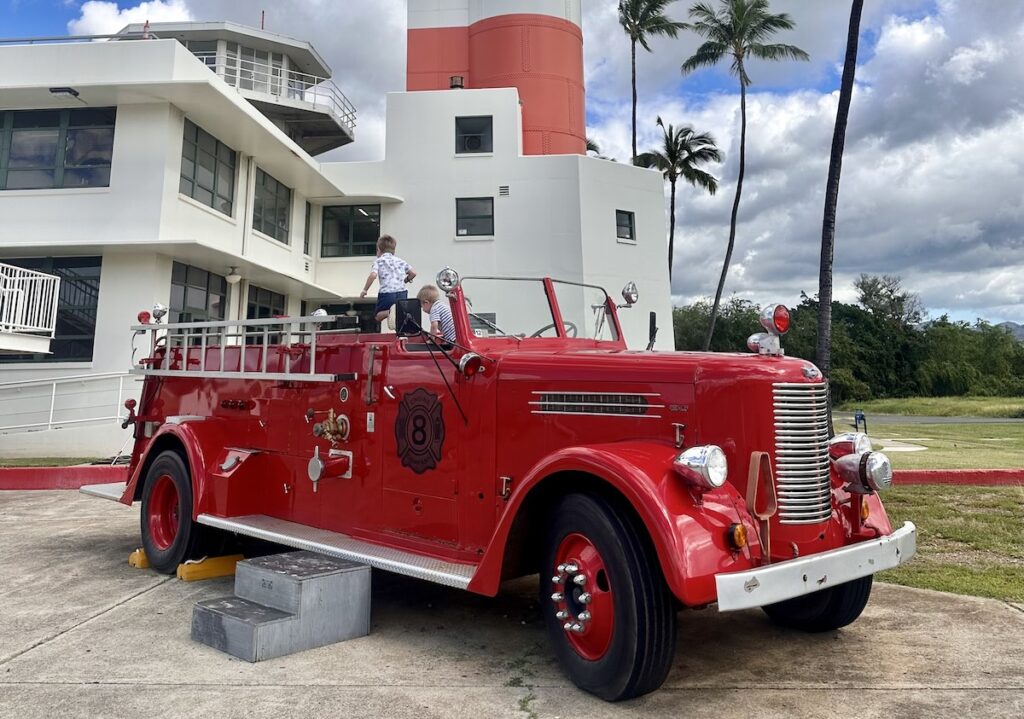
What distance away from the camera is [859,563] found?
3.37 metres

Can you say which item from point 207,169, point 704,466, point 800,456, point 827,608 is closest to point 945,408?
point 207,169

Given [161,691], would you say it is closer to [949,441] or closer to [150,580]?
[150,580]

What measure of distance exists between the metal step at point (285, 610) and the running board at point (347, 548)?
0.13 meters

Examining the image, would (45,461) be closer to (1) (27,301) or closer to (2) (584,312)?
(1) (27,301)

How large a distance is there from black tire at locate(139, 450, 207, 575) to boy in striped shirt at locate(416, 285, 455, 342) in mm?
2511

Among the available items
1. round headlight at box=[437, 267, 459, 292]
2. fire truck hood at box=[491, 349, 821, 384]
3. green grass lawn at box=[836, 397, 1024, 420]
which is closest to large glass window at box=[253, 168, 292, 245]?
round headlight at box=[437, 267, 459, 292]

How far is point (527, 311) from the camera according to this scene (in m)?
5.00

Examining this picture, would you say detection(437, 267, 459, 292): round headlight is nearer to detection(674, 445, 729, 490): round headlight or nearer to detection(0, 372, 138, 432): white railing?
detection(674, 445, 729, 490): round headlight

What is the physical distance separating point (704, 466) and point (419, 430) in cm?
200

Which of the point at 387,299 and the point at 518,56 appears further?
the point at 518,56

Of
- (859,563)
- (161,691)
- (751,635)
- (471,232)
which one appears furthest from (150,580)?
(471,232)

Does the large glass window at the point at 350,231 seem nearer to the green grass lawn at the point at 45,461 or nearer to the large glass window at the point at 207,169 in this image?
the large glass window at the point at 207,169

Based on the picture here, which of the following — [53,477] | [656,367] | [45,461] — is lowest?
[53,477]

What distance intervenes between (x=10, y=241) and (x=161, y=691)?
13552 mm
